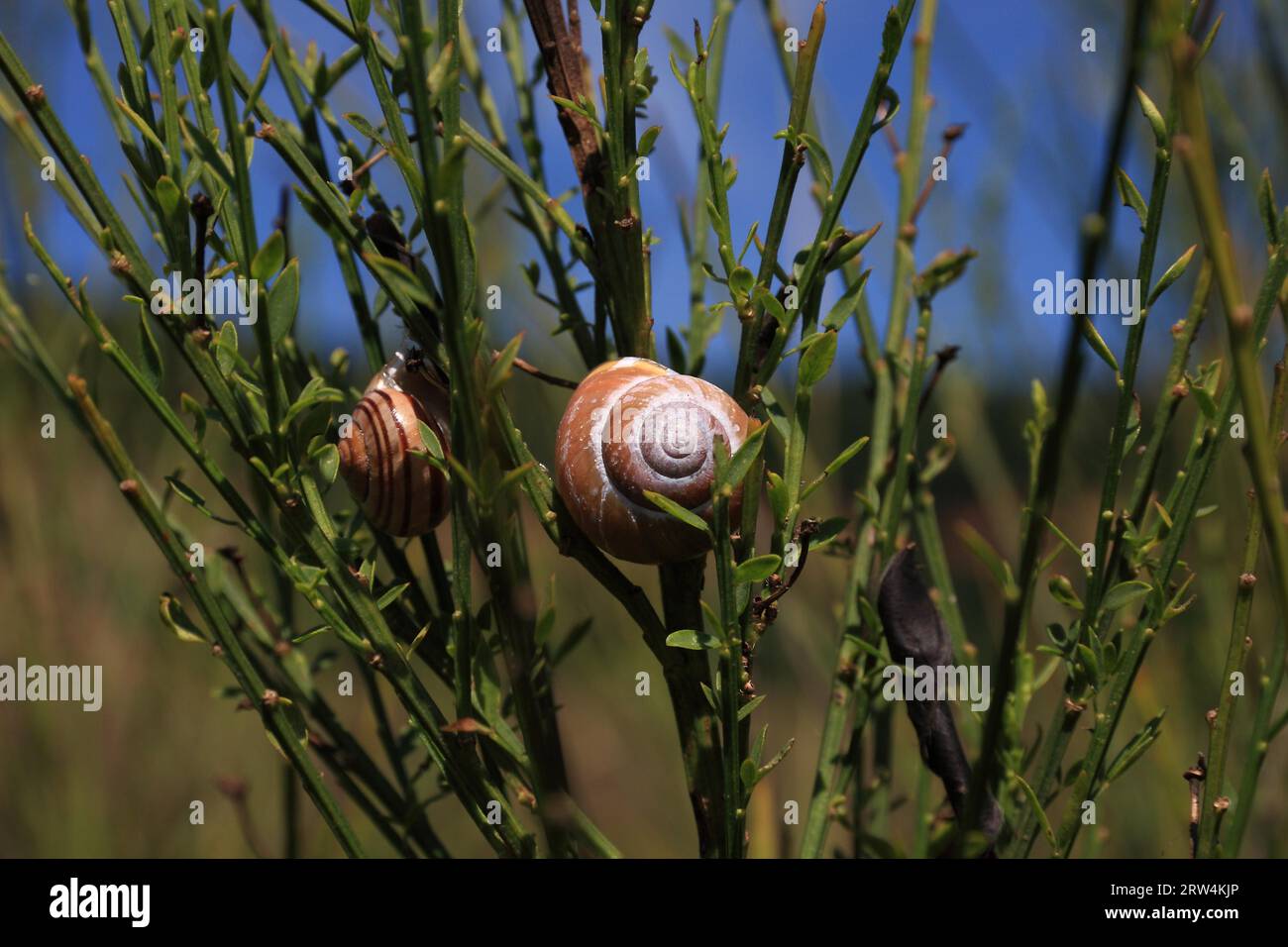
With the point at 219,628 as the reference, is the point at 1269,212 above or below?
above

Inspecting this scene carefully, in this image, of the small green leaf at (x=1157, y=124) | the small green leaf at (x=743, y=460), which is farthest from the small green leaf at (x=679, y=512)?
the small green leaf at (x=1157, y=124)

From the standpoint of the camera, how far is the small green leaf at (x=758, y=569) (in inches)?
12.4

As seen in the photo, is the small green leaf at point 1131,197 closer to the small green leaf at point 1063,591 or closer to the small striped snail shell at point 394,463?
the small green leaf at point 1063,591

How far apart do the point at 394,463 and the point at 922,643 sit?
233 millimetres

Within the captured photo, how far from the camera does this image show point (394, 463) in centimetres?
38

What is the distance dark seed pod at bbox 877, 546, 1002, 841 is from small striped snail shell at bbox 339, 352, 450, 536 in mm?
193

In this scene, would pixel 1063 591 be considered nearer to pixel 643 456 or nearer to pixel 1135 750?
pixel 1135 750

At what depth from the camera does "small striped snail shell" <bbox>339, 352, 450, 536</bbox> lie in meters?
0.38

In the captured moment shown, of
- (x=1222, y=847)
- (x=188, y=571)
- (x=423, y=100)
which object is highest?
(x=423, y=100)

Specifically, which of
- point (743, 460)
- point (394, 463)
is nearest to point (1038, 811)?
point (743, 460)

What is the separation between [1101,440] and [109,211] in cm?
86
